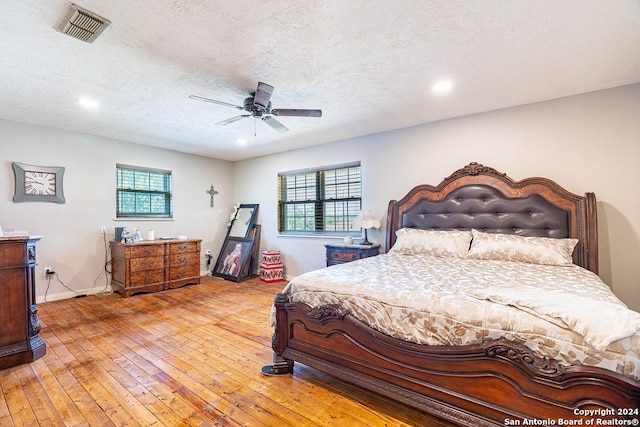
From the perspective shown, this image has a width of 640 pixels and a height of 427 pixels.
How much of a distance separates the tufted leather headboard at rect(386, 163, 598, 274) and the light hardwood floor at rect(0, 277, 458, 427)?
7.75 feet

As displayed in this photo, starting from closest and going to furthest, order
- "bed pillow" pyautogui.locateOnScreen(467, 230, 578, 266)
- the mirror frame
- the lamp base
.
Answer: "bed pillow" pyautogui.locateOnScreen(467, 230, 578, 266), the lamp base, the mirror frame

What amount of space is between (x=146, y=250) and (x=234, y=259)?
1600 mm

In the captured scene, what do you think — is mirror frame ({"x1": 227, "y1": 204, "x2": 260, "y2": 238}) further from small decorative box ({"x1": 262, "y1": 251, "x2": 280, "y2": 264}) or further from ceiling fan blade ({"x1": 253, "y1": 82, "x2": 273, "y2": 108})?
ceiling fan blade ({"x1": 253, "y1": 82, "x2": 273, "y2": 108})

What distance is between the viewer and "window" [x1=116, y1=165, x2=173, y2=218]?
4.91m

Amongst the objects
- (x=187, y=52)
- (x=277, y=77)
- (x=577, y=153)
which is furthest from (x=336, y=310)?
(x=577, y=153)

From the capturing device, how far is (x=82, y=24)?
1.92 meters

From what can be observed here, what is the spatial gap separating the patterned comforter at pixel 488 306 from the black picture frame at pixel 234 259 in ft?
11.2

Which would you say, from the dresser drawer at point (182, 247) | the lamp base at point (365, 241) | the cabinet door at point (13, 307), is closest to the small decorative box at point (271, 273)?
the dresser drawer at point (182, 247)

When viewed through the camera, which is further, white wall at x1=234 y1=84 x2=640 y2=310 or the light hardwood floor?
white wall at x1=234 y1=84 x2=640 y2=310

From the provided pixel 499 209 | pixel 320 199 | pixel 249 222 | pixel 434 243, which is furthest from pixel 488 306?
pixel 249 222

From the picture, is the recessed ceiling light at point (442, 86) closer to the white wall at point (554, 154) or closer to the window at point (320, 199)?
the white wall at point (554, 154)

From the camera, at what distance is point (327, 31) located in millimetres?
2021

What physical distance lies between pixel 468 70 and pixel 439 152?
4.68 feet

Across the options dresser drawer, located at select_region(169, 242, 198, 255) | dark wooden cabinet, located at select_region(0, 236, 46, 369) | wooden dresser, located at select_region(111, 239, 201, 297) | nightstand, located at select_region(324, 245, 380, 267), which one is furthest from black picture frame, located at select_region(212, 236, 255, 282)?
dark wooden cabinet, located at select_region(0, 236, 46, 369)
